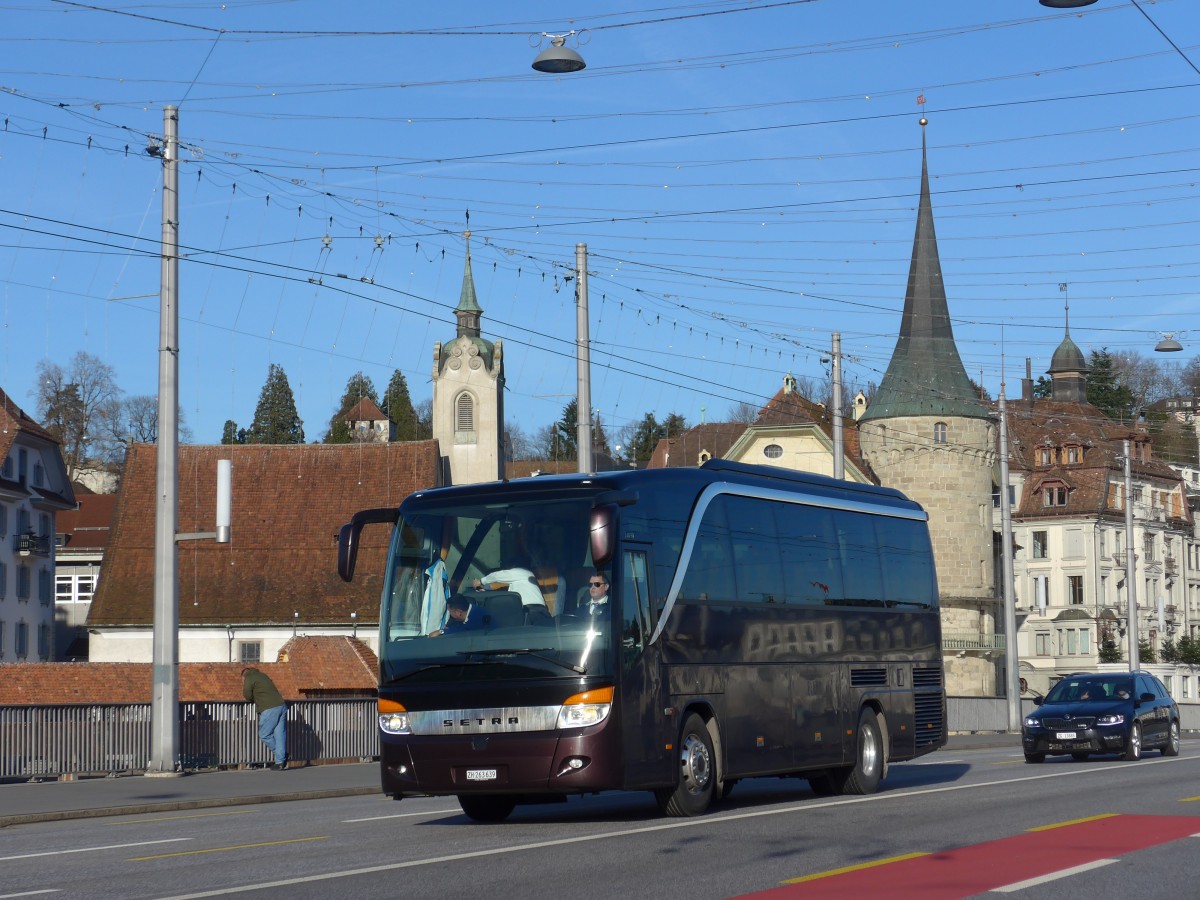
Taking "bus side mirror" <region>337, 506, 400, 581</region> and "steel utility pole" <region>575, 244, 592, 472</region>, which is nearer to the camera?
"bus side mirror" <region>337, 506, 400, 581</region>

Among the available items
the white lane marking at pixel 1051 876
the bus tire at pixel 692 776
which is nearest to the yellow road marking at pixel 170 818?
the bus tire at pixel 692 776

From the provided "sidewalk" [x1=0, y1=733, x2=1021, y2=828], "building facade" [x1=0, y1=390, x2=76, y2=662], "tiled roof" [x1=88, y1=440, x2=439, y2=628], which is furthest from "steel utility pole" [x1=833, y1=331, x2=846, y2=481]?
"building facade" [x1=0, y1=390, x2=76, y2=662]

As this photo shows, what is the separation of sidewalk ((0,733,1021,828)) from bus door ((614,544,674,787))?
7005 mm

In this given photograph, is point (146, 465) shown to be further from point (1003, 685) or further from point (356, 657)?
point (1003, 685)

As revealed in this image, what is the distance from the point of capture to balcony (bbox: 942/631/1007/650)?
248ft

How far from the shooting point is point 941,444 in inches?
3088

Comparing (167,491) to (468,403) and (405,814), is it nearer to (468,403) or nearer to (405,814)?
(405,814)

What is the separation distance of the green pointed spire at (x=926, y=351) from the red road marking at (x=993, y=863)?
6309cm

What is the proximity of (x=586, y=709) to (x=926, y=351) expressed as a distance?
64.8 m

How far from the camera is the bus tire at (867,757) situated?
20.6 metres

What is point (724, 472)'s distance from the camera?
1839cm

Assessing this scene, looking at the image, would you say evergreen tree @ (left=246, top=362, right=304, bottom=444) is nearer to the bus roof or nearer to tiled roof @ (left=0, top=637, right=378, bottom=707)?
tiled roof @ (left=0, top=637, right=378, bottom=707)

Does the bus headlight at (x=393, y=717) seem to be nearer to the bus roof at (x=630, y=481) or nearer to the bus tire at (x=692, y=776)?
the bus roof at (x=630, y=481)

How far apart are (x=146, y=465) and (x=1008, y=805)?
2370 inches
